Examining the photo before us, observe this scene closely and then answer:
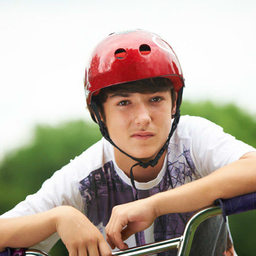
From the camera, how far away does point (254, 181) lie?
1441 mm

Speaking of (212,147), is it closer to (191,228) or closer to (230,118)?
(191,228)

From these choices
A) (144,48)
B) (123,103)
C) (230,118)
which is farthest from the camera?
(230,118)

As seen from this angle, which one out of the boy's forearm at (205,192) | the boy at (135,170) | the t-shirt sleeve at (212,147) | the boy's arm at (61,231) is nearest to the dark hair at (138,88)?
the boy at (135,170)

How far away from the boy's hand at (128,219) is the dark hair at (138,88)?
0.63 metres

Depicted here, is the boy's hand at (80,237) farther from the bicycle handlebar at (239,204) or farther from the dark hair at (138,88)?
the dark hair at (138,88)

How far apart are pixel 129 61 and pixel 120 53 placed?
114mm

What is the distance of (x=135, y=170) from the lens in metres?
2.10

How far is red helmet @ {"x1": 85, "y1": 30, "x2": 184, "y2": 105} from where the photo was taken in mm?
1792

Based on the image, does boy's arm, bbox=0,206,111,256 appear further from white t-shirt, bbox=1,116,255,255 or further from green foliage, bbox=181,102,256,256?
green foliage, bbox=181,102,256,256

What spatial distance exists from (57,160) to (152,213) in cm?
317

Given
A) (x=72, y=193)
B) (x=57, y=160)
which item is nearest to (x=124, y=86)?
(x=72, y=193)

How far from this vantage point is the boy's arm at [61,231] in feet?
4.43

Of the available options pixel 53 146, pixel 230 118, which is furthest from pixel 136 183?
pixel 230 118

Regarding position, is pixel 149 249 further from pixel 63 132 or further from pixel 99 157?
pixel 63 132
